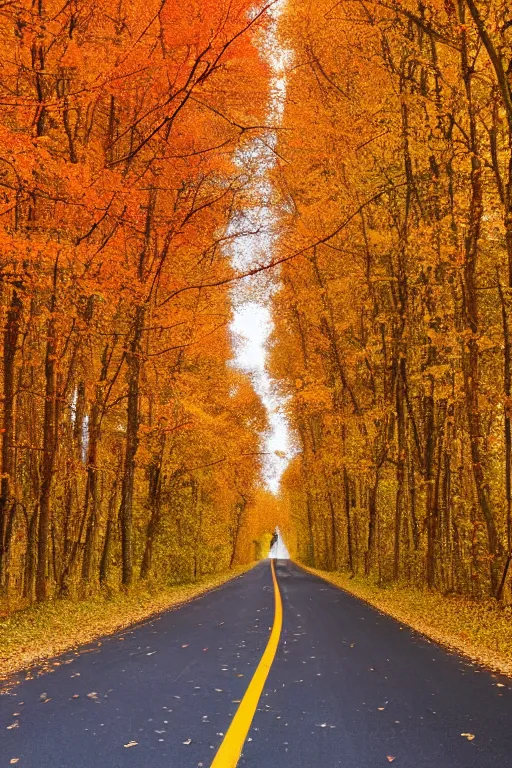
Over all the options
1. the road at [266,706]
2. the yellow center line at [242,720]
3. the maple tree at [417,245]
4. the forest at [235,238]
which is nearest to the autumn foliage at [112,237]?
the forest at [235,238]

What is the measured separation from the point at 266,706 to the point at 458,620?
732 centimetres

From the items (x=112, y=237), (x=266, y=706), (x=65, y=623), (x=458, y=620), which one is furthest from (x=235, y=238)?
(x=266, y=706)

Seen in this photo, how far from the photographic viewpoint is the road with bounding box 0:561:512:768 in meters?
3.68

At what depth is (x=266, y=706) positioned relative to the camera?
15.7 ft

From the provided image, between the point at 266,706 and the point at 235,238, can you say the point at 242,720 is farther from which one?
the point at 235,238

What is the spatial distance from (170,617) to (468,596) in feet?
22.1

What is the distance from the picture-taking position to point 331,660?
688cm

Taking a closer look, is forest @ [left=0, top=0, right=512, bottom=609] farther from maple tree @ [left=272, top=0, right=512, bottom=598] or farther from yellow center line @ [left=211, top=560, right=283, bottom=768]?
yellow center line @ [left=211, top=560, right=283, bottom=768]

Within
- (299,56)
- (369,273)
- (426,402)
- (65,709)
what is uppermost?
(299,56)

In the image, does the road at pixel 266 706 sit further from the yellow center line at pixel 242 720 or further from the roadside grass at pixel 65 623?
the roadside grass at pixel 65 623

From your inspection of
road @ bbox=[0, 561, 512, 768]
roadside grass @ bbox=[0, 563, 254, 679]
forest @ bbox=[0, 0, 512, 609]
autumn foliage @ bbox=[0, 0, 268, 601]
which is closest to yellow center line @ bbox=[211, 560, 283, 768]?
road @ bbox=[0, 561, 512, 768]

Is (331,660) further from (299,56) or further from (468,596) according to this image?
(299,56)

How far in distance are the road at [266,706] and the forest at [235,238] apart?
18.1ft

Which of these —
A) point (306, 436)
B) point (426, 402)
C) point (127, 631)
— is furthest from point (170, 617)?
point (306, 436)
